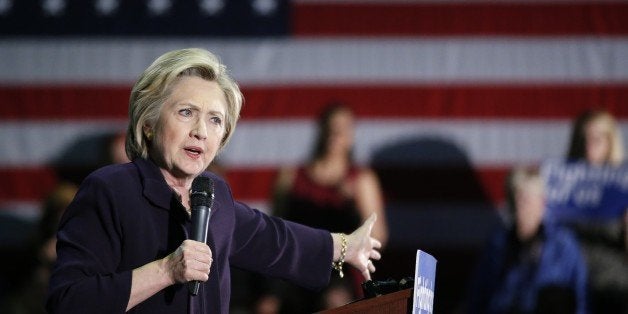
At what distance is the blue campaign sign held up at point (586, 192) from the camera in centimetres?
442

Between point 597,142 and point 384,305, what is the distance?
2870 mm

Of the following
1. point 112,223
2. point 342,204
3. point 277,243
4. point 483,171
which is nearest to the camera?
point 112,223

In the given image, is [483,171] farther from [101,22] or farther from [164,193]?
[164,193]

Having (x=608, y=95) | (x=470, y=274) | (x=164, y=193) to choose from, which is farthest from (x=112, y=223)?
(x=608, y=95)

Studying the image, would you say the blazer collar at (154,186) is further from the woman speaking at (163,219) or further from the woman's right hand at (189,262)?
the woman's right hand at (189,262)

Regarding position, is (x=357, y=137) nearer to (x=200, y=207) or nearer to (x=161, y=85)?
(x=161, y=85)

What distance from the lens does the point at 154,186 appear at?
181cm

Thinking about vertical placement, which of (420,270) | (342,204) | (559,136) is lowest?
(420,270)

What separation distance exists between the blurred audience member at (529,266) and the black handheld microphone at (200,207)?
2.69 meters

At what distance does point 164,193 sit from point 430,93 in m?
3.00

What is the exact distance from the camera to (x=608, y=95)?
15.1 feet

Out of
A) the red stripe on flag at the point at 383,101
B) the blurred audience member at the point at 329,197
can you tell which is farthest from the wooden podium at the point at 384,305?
the red stripe on flag at the point at 383,101

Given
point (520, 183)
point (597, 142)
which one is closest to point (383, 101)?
point (520, 183)

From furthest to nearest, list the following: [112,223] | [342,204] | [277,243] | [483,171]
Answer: [483,171] → [342,204] → [277,243] → [112,223]
